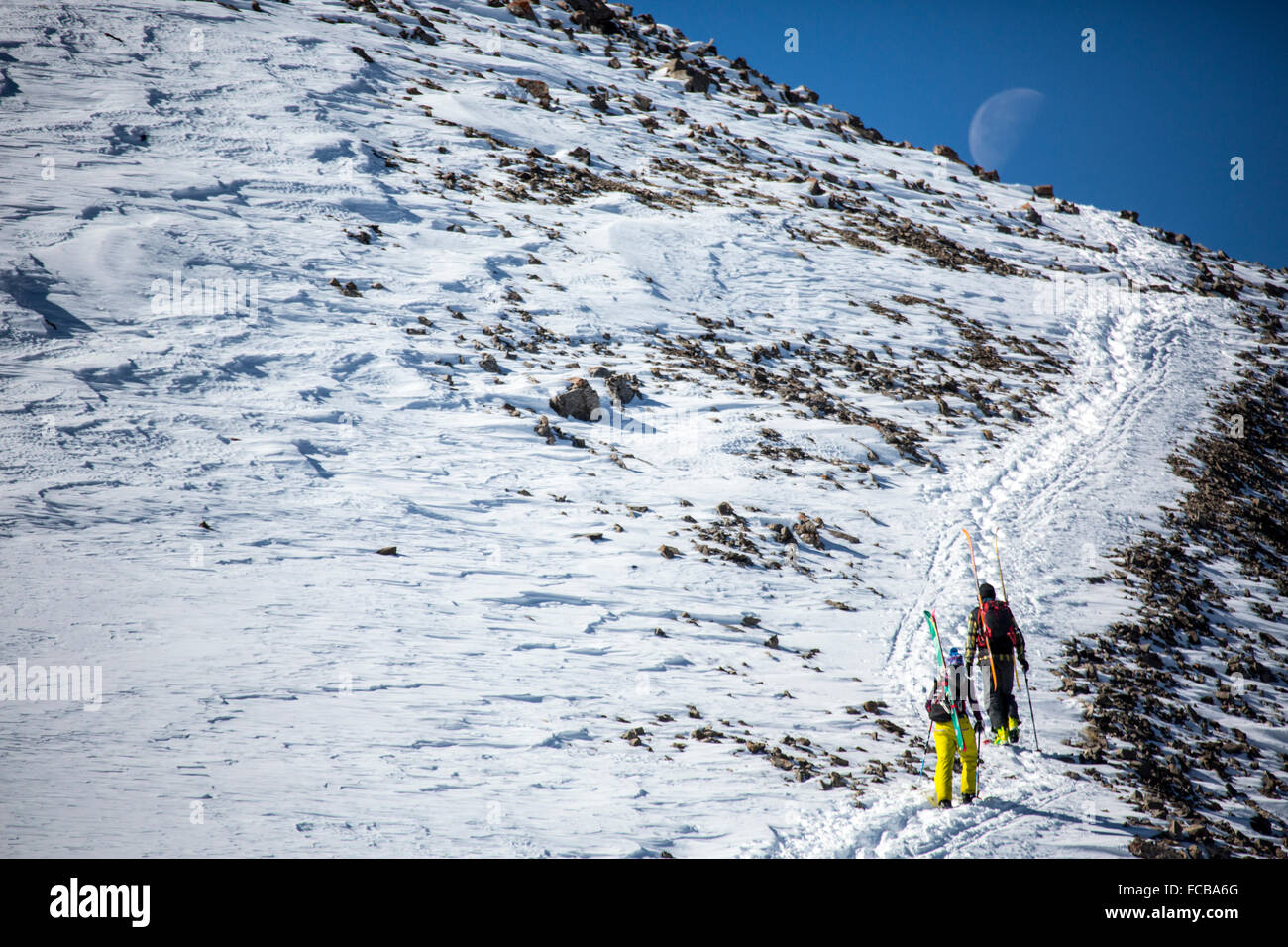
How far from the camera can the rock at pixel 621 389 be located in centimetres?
1611

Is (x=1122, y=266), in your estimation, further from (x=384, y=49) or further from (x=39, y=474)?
(x=39, y=474)

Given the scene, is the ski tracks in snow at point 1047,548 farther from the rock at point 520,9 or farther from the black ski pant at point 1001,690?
the rock at point 520,9

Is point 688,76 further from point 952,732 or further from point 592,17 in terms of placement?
point 952,732

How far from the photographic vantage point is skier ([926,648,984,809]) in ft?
22.9

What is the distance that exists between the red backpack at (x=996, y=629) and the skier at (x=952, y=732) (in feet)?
3.76

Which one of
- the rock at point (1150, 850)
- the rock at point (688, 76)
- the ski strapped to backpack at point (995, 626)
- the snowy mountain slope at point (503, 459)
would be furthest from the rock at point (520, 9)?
the rock at point (1150, 850)

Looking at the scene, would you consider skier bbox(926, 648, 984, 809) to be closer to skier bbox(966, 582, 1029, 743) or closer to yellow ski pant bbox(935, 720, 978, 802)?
yellow ski pant bbox(935, 720, 978, 802)

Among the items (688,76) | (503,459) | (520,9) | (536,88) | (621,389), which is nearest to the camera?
(503,459)

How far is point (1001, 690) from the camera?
8445mm

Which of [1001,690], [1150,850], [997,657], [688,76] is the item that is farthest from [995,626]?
[688,76]

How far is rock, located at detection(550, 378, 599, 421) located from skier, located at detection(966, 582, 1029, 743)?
9.22 metres

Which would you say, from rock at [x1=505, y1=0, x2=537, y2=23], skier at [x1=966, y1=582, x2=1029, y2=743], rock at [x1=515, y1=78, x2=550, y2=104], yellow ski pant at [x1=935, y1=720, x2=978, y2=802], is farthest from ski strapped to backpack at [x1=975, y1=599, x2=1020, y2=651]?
rock at [x1=505, y1=0, x2=537, y2=23]

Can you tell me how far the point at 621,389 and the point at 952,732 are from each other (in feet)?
35.5

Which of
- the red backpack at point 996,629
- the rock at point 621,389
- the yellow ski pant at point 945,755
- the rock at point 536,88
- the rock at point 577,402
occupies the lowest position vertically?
the yellow ski pant at point 945,755
